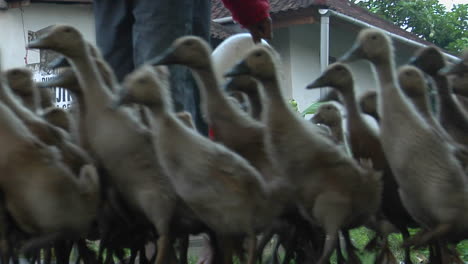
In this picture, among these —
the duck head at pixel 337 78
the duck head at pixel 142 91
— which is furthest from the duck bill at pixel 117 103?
the duck head at pixel 337 78

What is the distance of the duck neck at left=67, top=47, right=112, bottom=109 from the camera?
272cm

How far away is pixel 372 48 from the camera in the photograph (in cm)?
292

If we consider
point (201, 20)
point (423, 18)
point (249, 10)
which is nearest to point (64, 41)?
point (201, 20)

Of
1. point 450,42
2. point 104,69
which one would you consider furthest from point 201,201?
point 450,42

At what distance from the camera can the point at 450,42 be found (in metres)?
32.0

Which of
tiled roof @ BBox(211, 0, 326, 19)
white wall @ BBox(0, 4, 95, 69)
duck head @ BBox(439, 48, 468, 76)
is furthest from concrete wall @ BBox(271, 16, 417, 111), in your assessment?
duck head @ BBox(439, 48, 468, 76)

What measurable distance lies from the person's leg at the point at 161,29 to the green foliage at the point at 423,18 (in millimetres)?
29457

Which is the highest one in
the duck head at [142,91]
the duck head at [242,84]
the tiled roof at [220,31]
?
the tiled roof at [220,31]

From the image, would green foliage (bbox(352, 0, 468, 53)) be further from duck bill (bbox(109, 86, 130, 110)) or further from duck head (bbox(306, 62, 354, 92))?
duck bill (bbox(109, 86, 130, 110))

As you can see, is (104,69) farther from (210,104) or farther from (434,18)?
(434,18)

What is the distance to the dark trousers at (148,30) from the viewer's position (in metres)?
3.61

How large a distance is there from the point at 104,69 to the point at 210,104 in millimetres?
551

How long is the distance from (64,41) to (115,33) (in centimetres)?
136

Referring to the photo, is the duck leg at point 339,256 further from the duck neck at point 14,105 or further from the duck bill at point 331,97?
the duck neck at point 14,105
